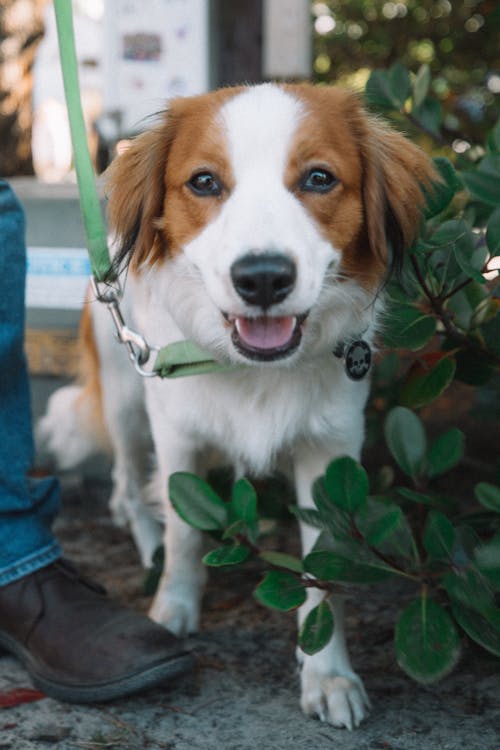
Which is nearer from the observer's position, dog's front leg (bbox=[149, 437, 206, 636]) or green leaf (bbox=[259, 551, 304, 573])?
green leaf (bbox=[259, 551, 304, 573])

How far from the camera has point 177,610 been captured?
2.12 meters

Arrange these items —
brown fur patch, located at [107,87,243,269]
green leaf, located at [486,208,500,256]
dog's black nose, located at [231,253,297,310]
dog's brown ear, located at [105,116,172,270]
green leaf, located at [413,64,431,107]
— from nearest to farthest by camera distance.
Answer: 1. dog's black nose, located at [231,253,297,310]
2. green leaf, located at [486,208,500,256]
3. brown fur patch, located at [107,87,243,269]
4. dog's brown ear, located at [105,116,172,270]
5. green leaf, located at [413,64,431,107]

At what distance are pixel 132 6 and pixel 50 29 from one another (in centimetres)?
87

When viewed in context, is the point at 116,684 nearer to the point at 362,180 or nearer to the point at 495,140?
the point at 362,180

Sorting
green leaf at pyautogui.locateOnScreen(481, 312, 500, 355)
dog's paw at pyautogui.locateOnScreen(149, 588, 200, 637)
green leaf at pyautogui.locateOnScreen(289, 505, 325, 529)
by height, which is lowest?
dog's paw at pyautogui.locateOnScreen(149, 588, 200, 637)

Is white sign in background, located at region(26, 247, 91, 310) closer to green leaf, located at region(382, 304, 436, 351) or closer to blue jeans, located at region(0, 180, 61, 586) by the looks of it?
blue jeans, located at region(0, 180, 61, 586)

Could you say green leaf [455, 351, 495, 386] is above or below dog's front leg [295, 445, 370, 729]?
above

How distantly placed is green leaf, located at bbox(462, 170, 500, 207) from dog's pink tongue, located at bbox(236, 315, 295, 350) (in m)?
0.42

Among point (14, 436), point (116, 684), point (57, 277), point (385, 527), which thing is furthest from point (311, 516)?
point (57, 277)

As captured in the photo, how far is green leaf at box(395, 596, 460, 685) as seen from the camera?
4.88ft

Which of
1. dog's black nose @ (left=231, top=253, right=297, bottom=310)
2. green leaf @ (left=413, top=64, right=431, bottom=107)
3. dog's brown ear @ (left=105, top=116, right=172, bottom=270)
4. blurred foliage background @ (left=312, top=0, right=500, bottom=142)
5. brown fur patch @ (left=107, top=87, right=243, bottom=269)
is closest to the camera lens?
dog's black nose @ (left=231, top=253, right=297, bottom=310)

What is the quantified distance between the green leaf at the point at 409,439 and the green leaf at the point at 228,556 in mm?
340

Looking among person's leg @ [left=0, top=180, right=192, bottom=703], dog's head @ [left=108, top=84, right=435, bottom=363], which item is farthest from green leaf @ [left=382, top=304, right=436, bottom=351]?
person's leg @ [left=0, top=180, right=192, bottom=703]

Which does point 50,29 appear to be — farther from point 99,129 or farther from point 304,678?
point 304,678
